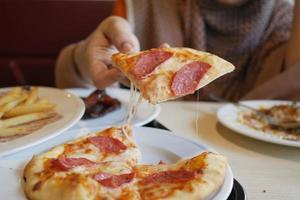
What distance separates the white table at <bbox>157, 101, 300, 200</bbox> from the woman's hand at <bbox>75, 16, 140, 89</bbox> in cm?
16

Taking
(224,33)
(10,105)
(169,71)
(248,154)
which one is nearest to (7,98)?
(10,105)

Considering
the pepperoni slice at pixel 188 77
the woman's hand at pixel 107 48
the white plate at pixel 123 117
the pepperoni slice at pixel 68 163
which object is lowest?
the white plate at pixel 123 117

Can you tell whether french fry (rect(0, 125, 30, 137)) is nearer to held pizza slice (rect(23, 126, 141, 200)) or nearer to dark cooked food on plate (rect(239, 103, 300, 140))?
held pizza slice (rect(23, 126, 141, 200))

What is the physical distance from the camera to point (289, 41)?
1232 mm

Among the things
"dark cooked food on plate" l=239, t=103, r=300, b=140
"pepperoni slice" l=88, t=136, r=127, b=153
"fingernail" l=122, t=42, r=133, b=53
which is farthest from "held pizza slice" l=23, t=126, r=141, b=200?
"dark cooked food on plate" l=239, t=103, r=300, b=140

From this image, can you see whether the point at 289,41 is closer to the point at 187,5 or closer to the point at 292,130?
the point at 187,5

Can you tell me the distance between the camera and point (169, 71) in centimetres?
62

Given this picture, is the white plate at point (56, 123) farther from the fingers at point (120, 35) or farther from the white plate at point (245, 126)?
the white plate at point (245, 126)

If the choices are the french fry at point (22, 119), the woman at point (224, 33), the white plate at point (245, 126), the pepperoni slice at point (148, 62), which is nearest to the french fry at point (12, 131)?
the french fry at point (22, 119)

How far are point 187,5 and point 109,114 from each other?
634mm

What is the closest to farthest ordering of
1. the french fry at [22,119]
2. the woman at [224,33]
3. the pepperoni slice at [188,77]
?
the pepperoni slice at [188,77] < the french fry at [22,119] < the woman at [224,33]

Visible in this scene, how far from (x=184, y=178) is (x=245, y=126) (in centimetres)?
34

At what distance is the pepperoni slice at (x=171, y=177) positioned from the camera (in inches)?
20.6

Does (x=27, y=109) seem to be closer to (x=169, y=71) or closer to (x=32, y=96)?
(x=32, y=96)
